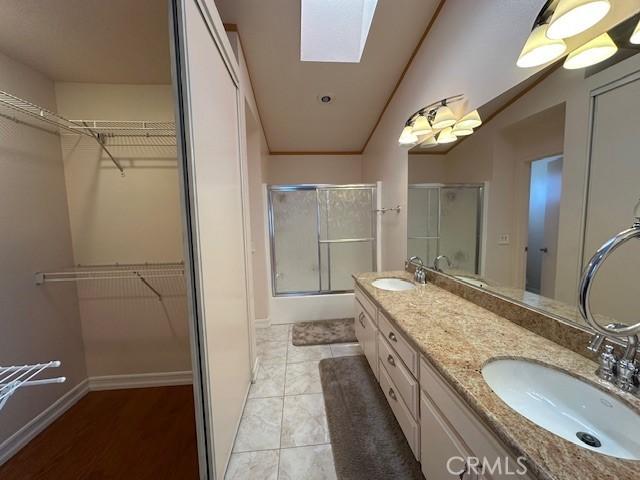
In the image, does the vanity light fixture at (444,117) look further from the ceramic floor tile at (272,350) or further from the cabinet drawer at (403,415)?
the ceramic floor tile at (272,350)

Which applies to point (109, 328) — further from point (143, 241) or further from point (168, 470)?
point (168, 470)

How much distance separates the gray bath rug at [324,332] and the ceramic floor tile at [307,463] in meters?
1.18

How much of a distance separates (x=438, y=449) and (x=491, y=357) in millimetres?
432

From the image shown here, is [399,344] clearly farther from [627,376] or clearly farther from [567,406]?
[627,376]

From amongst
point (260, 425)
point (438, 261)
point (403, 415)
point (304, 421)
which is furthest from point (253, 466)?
point (438, 261)

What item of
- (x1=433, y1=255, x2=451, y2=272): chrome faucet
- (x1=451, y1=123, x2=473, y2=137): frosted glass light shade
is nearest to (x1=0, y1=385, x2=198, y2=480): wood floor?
(x1=433, y1=255, x2=451, y2=272): chrome faucet

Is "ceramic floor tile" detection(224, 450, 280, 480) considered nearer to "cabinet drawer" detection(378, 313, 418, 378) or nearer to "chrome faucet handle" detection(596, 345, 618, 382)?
"cabinet drawer" detection(378, 313, 418, 378)

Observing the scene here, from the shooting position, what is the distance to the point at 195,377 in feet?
3.38

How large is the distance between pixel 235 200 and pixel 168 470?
164 cm

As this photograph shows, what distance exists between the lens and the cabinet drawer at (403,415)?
3.79ft

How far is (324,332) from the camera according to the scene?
2814mm

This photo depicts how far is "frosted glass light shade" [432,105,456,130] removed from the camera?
1677 millimetres

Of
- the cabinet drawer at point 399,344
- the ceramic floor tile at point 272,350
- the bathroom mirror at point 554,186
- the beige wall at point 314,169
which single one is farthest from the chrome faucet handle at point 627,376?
the beige wall at point 314,169

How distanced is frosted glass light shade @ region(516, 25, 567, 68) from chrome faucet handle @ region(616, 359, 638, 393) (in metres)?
1.20
